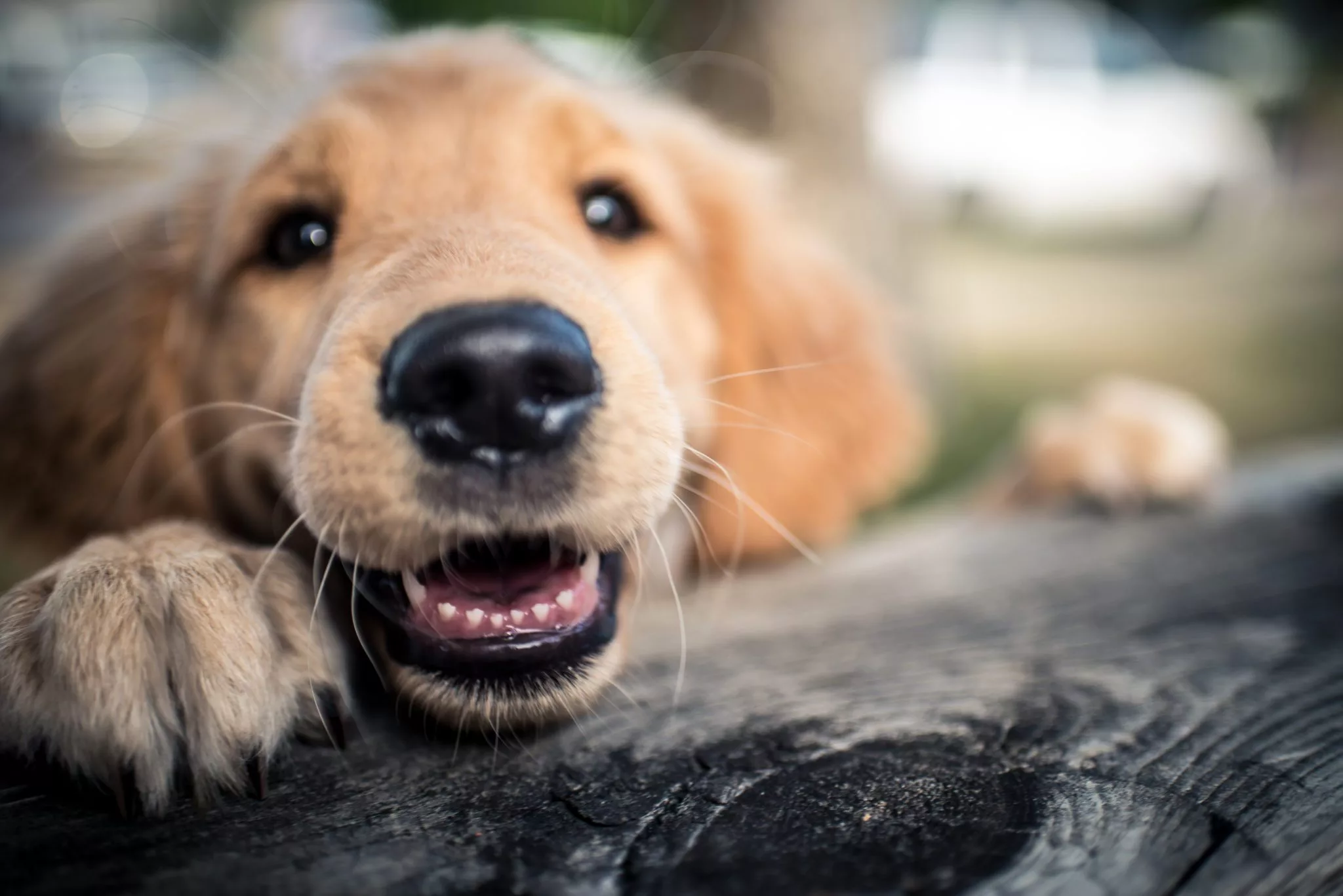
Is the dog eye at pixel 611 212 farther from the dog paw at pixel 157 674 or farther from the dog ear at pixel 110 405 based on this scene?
the dog paw at pixel 157 674

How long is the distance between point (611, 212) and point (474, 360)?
991mm

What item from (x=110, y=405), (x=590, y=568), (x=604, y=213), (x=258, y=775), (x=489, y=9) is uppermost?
(x=489, y=9)

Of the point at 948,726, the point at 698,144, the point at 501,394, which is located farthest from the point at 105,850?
the point at 698,144

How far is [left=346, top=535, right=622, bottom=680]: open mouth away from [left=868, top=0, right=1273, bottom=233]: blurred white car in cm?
1085

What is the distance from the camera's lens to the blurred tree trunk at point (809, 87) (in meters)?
5.49

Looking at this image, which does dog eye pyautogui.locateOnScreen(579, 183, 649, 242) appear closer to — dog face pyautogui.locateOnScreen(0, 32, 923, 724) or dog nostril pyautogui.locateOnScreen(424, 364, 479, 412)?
dog face pyautogui.locateOnScreen(0, 32, 923, 724)

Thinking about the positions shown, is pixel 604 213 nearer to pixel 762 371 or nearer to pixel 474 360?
pixel 762 371

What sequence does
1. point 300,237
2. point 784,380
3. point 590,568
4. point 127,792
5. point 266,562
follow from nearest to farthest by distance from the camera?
1. point 127,792
2. point 266,562
3. point 590,568
4. point 300,237
5. point 784,380

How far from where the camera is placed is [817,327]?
2768 millimetres

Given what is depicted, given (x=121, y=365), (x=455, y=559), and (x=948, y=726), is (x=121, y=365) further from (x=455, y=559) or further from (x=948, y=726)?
(x=948, y=726)

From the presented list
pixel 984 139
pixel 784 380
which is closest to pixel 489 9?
pixel 984 139

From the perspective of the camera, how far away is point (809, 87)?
5875 millimetres

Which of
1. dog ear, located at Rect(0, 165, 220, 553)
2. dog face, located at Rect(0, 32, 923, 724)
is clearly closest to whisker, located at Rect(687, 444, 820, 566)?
dog face, located at Rect(0, 32, 923, 724)

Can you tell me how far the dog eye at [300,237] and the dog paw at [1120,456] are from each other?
6.56 ft
